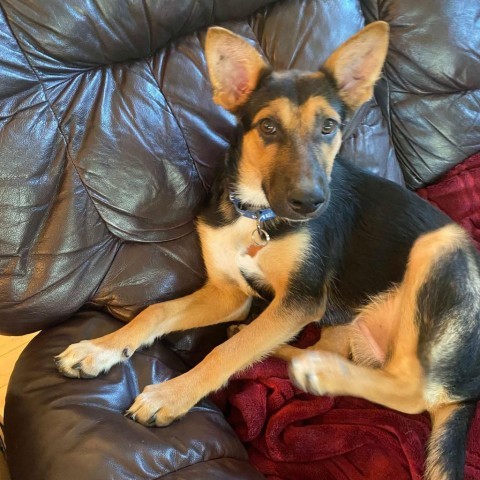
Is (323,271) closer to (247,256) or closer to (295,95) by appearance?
(247,256)

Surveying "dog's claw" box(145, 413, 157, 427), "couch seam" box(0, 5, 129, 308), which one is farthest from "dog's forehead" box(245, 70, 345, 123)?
"dog's claw" box(145, 413, 157, 427)

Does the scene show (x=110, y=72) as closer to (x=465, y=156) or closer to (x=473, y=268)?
(x=473, y=268)

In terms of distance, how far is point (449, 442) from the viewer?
2029mm

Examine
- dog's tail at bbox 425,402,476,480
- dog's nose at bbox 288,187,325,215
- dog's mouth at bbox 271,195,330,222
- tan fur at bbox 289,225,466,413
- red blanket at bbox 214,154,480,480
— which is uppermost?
dog's nose at bbox 288,187,325,215

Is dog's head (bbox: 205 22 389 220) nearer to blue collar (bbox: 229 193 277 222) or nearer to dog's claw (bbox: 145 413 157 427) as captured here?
blue collar (bbox: 229 193 277 222)

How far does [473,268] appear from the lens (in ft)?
7.56

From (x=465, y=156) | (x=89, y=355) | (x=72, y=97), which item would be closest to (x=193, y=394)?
(x=89, y=355)

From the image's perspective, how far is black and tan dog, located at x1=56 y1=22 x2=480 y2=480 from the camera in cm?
205

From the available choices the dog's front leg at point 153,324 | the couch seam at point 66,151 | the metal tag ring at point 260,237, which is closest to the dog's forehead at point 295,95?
the metal tag ring at point 260,237

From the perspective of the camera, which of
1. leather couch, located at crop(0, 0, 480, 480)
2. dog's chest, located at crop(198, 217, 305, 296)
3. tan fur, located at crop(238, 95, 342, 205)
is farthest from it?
dog's chest, located at crop(198, 217, 305, 296)

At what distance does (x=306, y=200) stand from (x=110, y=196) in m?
0.91

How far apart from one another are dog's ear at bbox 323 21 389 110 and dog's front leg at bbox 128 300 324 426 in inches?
40.6

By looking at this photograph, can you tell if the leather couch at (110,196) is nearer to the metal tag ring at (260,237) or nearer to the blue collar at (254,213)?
the blue collar at (254,213)

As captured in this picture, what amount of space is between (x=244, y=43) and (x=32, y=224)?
1.17 meters
